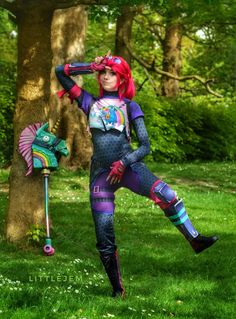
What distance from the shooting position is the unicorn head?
25.5 feet

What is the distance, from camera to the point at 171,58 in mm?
30422

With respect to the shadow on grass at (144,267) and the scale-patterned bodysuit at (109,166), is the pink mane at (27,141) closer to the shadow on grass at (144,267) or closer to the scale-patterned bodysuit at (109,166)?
the shadow on grass at (144,267)

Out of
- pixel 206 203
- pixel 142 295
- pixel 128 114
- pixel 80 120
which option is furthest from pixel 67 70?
pixel 80 120

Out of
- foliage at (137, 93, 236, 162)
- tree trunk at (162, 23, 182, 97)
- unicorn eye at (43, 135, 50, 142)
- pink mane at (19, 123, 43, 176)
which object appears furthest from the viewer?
tree trunk at (162, 23, 182, 97)

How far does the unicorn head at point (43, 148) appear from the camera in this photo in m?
7.79

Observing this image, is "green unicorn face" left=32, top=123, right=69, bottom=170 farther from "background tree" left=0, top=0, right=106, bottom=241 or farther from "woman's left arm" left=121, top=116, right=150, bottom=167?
"woman's left arm" left=121, top=116, right=150, bottom=167

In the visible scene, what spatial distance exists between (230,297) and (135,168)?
1.97 metres

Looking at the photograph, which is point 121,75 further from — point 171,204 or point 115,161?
point 171,204

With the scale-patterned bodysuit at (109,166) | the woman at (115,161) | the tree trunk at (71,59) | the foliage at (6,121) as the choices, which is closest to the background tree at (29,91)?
the woman at (115,161)

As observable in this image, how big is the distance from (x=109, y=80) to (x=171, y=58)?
24583mm

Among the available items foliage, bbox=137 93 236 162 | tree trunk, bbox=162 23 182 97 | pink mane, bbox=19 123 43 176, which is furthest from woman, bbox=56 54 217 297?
tree trunk, bbox=162 23 182 97

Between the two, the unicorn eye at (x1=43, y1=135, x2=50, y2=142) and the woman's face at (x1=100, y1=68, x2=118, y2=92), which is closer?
the woman's face at (x1=100, y1=68, x2=118, y2=92)

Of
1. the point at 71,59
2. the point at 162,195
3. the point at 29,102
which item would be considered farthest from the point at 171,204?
the point at 71,59

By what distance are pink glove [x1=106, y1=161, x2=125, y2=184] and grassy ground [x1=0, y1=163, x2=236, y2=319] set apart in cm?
114
